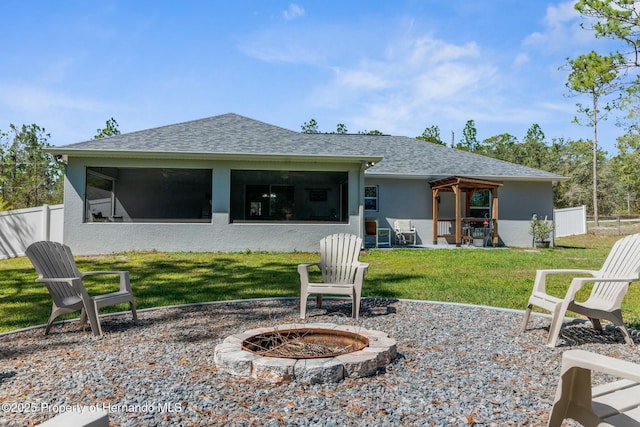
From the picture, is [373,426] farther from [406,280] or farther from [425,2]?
[425,2]

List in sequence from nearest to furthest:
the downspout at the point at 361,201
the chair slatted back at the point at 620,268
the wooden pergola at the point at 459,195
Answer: the chair slatted back at the point at 620,268 < the downspout at the point at 361,201 < the wooden pergola at the point at 459,195

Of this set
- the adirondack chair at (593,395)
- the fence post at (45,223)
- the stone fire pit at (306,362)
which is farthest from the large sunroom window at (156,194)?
the adirondack chair at (593,395)

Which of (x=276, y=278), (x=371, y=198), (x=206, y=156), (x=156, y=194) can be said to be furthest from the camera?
(x=156, y=194)

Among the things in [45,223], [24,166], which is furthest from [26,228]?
[24,166]

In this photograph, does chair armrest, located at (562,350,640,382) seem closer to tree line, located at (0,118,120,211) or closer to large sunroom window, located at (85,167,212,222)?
large sunroom window, located at (85,167,212,222)

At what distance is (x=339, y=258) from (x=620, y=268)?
9.64 ft

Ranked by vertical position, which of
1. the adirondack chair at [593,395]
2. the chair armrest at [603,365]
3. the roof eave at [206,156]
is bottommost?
the adirondack chair at [593,395]

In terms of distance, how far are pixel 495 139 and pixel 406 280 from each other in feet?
129

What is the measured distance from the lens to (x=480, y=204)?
1512cm

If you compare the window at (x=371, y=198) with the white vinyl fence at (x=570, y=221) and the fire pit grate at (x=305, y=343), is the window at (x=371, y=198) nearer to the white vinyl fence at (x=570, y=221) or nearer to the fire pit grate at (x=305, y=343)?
the white vinyl fence at (x=570, y=221)

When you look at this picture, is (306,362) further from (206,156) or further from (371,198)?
(371,198)

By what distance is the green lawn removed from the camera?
5559mm

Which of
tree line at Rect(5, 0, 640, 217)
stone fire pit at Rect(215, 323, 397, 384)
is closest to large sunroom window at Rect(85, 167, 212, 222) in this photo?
tree line at Rect(5, 0, 640, 217)

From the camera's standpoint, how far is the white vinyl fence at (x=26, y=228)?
1006 centimetres
